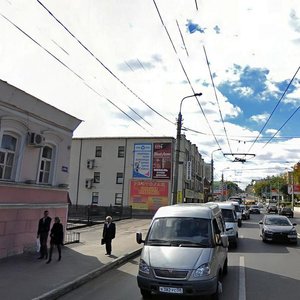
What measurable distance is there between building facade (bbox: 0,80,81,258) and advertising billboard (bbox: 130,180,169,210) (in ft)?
101

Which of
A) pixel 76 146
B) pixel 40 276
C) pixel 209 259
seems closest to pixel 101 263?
pixel 40 276

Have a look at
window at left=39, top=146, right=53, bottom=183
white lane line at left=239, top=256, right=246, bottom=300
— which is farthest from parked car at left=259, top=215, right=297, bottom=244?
window at left=39, top=146, right=53, bottom=183

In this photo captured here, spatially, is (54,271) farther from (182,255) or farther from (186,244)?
(182,255)

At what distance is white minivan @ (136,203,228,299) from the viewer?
7.75m

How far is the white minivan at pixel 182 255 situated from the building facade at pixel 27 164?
5809 millimetres

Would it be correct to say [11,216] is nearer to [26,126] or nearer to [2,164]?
[2,164]

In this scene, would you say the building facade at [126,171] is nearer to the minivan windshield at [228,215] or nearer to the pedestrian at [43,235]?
the minivan windshield at [228,215]

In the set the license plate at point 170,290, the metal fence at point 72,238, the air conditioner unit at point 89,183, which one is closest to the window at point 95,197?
the air conditioner unit at point 89,183

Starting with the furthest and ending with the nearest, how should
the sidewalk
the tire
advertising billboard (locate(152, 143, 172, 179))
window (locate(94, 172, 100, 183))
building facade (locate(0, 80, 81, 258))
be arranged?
1. window (locate(94, 172, 100, 183))
2. advertising billboard (locate(152, 143, 172, 179))
3. building facade (locate(0, 80, 81, 258))
4. the sidewalk
5. the tire

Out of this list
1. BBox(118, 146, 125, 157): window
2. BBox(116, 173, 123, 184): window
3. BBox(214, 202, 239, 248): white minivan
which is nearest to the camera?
BBox(214, 202, 239, 248): white minivan

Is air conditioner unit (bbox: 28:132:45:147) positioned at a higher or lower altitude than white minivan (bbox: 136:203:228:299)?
higher

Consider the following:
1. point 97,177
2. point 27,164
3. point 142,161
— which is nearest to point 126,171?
point 142,161

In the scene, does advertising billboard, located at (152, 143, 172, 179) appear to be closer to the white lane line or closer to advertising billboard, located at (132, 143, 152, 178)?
advertising billboard, located at (132, 143, 152, 178)

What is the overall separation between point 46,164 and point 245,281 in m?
9.39
